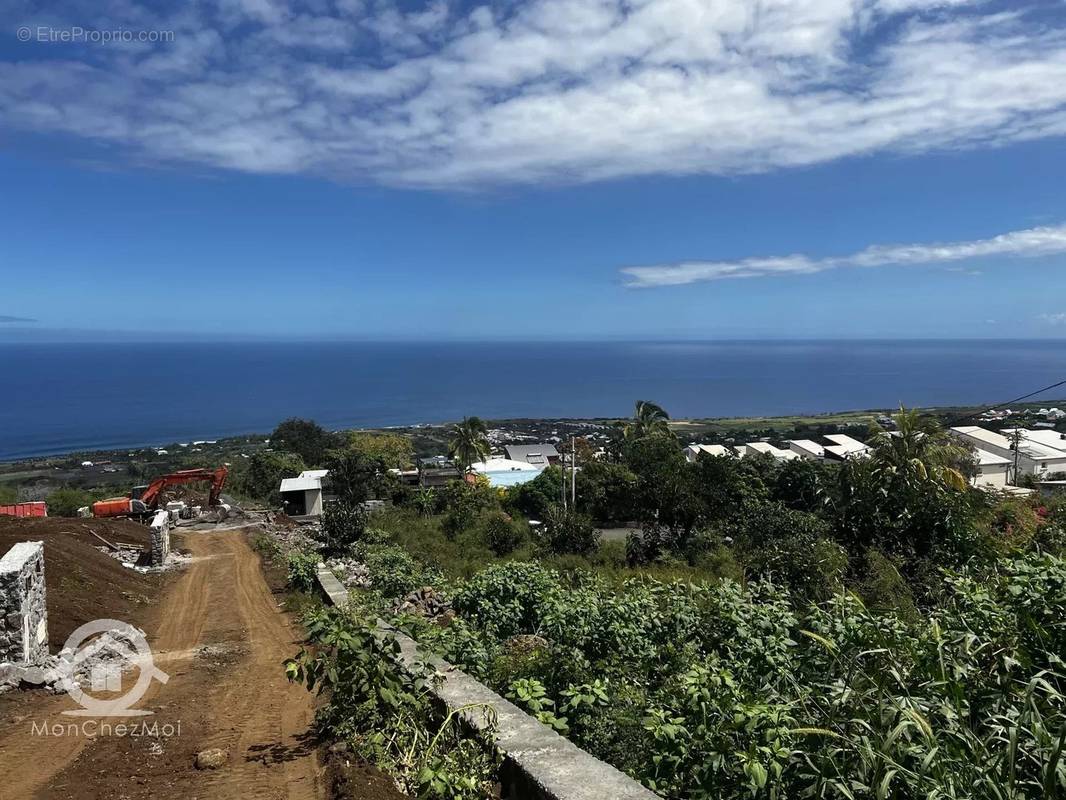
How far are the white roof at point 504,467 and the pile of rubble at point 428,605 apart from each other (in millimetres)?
→ 38378

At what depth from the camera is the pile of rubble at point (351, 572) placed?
991 cm

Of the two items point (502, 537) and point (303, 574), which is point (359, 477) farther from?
point (303, 574)

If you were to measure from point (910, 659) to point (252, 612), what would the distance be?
29.6 feet

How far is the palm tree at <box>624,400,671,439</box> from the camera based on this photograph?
3941cm

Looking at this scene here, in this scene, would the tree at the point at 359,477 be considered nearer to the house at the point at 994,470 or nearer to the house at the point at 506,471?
the house at the point at 506,471

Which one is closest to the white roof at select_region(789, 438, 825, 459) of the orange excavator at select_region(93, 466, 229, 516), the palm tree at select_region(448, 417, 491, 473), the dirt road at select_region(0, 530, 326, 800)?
the palm tree at select_region(448, 417, 491, 473)

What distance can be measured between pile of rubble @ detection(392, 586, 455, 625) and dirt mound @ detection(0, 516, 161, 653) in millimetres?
3761

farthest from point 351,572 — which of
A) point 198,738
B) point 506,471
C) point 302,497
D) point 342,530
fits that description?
point 506,471

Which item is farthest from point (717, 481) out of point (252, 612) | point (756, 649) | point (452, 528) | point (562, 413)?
point (562, 413)

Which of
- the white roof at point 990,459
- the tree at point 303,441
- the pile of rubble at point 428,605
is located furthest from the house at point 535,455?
the pile of rubble at point 428,605

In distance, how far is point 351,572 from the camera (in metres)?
11.2

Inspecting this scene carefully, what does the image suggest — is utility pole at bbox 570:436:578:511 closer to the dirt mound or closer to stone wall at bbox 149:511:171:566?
stone wall at bbox 149:511:171:566

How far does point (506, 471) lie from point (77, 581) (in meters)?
38.6

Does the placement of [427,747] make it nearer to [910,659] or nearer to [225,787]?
[225,787]
